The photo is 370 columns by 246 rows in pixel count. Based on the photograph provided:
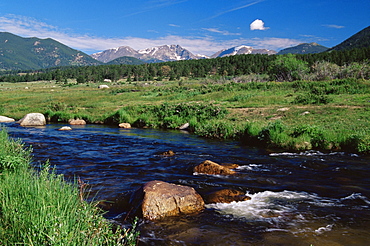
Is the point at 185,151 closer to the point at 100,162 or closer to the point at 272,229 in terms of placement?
the point at 100,162

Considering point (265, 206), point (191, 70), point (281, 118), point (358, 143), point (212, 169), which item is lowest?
point (265, 206)

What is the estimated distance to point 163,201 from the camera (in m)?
6.81

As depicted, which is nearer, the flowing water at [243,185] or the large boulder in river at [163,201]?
the flowing water at [243,185]

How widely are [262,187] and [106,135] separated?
1325 centimetres

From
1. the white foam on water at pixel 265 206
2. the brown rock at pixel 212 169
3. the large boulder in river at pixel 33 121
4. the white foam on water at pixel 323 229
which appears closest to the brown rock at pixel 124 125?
the large boulder in river at pixel 33 121

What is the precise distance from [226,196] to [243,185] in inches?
46.3

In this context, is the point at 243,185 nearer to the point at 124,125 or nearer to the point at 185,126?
the point at 185,126

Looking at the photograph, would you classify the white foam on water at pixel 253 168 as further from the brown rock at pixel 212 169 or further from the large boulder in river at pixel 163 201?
the large boulder in river at pixel 163 201

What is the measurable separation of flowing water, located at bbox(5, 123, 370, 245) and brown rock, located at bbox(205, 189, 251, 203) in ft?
0.71

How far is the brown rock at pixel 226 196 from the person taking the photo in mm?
7770

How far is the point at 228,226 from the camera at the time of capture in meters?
6.25

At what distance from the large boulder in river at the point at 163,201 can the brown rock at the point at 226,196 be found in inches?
23.3

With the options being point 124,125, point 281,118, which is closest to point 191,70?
point 124,125

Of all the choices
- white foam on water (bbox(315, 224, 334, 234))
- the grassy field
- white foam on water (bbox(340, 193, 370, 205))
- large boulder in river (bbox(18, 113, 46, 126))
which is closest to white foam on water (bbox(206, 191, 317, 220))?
white foam on water (bbox(315, 224, 334, 234))
